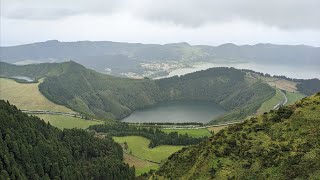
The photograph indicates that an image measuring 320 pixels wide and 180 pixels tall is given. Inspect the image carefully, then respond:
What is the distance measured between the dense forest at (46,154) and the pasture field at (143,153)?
9.97 m

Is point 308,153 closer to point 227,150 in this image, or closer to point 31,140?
point 227,150

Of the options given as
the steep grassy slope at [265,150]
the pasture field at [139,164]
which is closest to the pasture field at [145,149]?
the pasture field at [139,164]

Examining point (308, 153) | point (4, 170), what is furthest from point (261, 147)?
point (4, 170)

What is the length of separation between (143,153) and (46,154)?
56.3 metres

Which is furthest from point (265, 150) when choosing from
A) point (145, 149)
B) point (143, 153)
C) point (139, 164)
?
point (145, 149)

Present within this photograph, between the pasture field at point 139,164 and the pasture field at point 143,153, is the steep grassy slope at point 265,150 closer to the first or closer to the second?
the pasture field at point 139,164

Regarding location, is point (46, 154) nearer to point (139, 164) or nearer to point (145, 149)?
point (139, 164)

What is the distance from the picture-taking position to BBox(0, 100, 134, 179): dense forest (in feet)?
336

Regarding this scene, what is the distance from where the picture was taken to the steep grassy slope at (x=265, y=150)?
57.5m

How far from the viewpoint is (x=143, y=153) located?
16188 cm

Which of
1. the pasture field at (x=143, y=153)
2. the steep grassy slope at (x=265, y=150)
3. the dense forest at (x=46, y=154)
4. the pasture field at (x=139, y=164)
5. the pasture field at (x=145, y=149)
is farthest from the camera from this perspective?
the pasture field at (x=145, y=149)

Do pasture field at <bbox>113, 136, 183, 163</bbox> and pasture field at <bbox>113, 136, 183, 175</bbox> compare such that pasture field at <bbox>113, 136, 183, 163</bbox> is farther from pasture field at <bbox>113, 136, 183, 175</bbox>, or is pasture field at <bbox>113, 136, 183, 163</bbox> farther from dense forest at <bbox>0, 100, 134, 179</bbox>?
dense forest at <bbox>0, 100, 134, 179</bbox>

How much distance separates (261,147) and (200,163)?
11354 millimetres

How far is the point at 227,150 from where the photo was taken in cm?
6875
